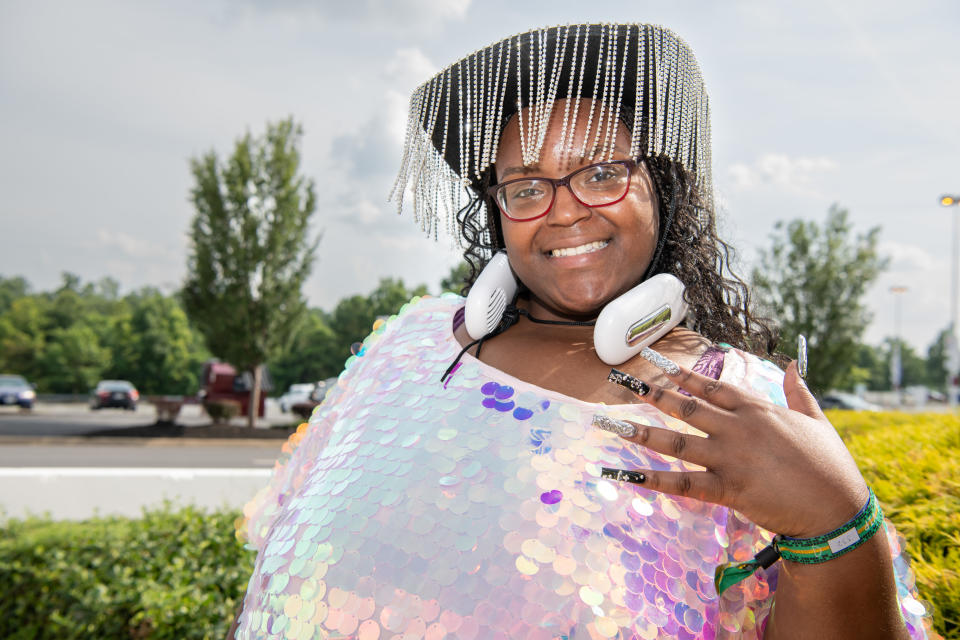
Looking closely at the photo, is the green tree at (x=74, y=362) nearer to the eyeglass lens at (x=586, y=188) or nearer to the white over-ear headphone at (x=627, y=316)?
the white over-ear headphone at (x=627, y=316)

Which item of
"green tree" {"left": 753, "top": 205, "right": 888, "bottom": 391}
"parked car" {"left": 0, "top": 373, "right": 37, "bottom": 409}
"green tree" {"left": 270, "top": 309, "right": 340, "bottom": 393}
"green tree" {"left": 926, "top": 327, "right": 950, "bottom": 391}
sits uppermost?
"green tree" {"left": 753, "top": 205, "right": 888, "bottom": 391}

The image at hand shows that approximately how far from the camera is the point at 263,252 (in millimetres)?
16406

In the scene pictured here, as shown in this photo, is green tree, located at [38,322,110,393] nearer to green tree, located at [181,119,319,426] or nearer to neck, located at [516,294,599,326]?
green tree, located at [181,119,319,426]

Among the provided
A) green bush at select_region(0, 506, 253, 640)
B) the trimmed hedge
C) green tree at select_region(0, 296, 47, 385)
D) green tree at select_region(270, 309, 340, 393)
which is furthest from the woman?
green tree at select_region(0, 296, 47, 385)

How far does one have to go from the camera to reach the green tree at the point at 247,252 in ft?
53.1

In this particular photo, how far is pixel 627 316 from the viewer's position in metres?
1.31

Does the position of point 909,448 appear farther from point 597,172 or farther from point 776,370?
point 597,172

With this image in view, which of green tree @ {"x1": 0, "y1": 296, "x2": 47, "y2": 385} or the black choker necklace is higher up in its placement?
the black choker necklace

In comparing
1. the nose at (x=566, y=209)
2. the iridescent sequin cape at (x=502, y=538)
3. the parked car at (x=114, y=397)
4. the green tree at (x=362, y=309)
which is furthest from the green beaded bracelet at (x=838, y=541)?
the green tree at (x=362, y=309)

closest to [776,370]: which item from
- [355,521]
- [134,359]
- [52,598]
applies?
[355,521]

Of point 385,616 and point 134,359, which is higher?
point 385,616

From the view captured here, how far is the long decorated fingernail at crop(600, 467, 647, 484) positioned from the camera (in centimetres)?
105

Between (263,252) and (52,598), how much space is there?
13.9 metres

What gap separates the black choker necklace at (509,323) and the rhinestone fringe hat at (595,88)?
1.18 ft
